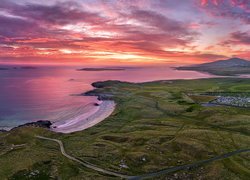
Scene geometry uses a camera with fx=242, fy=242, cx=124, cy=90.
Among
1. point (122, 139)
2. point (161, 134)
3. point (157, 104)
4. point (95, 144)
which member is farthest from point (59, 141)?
point (157, 104)

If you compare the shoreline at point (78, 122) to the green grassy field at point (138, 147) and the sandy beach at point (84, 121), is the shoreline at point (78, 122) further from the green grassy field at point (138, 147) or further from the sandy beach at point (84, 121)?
the green grassy field at point (138, 147)

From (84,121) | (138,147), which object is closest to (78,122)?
(84,121)

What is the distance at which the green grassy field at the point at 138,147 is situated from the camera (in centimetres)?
7826

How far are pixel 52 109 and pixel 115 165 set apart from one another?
11550cm

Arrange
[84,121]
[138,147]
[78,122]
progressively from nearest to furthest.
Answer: [138,147] → [78,122] → [84,121]

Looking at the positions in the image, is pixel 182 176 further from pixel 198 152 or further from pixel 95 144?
pixel 95 144

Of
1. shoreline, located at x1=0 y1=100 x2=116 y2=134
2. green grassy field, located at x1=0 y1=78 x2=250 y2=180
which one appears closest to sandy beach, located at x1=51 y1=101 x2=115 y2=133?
shoreline, located at x1=0 y1=100 x2=116 y2=134

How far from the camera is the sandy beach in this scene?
134 metres

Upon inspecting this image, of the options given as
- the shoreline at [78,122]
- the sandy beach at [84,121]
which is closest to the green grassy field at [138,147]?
the shoreline at [78,122]

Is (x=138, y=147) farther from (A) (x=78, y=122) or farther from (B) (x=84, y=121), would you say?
(A) (x=78, y=122)

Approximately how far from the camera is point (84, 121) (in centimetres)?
14962

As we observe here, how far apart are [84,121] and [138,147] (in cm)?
5942

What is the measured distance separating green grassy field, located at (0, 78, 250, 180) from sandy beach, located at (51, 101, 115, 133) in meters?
10.9

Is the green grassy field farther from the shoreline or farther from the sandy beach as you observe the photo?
the sandy beach
